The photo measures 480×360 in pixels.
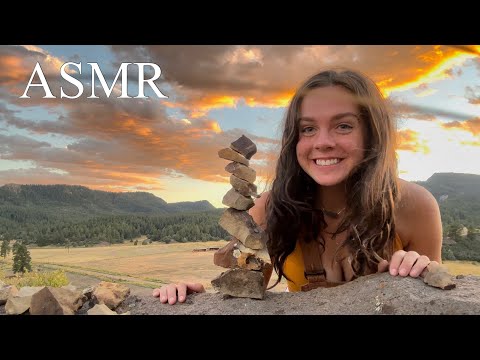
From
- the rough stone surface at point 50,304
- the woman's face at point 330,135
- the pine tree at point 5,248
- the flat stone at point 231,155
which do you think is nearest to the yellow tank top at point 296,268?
the woman's face at point 330,135

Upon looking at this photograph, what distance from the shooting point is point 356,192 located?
3352 mm

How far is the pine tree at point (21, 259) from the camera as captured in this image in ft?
14.4

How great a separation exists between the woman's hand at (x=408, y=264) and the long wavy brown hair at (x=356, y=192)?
213mm

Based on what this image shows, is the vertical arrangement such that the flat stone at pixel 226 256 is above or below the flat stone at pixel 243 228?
below

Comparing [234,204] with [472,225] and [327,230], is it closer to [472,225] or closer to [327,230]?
[327,230]

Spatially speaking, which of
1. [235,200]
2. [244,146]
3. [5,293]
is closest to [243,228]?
[235,200]

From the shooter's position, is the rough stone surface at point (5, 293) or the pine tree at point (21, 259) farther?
the pine tree at point (21, 259)

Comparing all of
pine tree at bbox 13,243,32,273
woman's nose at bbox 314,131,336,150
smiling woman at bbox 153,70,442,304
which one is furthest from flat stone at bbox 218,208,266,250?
pine tree at bbox 13,243,32,273

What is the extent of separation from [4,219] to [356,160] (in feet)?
9.51

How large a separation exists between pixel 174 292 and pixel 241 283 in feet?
1.51

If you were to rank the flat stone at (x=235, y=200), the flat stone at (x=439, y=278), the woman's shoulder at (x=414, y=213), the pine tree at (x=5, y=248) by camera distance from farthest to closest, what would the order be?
the pine tree at (x=5, y=248)
the woman's shoulder at (x=414, y=213)
the flat stone at (x=235, y=200)
the flat stone at (x=439, y=278)

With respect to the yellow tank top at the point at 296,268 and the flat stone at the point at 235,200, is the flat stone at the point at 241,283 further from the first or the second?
the yellow tank top at the point at 296,268

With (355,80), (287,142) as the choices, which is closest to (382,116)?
(355,80)

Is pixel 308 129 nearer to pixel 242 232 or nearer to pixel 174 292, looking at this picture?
pixel 242 232
